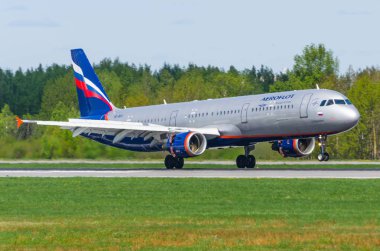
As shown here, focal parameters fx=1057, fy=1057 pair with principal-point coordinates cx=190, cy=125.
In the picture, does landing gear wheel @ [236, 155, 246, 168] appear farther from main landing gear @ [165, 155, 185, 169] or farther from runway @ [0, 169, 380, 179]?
runway @ [0, 169, 380, 179]

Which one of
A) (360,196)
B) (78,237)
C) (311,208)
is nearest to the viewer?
(78,237)

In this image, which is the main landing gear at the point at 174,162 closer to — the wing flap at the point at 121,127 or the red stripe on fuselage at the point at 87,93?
the wing flap at the point at 121,127

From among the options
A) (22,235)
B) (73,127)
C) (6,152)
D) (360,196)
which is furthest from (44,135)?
(22,235)

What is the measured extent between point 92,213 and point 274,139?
90.6 feet

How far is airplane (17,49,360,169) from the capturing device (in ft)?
175

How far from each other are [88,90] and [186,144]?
15.1 meters

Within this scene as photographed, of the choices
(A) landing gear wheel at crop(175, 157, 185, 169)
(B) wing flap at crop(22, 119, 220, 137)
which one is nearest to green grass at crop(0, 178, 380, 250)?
(B) wing flap at crop(22, 119, 220, 137)

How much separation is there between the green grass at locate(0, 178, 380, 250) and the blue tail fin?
25825 mm

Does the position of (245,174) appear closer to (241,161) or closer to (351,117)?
(351,117)

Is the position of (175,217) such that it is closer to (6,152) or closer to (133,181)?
(133,181)

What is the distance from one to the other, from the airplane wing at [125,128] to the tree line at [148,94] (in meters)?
8.67

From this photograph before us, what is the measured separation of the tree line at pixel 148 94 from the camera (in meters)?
72.9

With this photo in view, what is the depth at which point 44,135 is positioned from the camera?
7562 cm

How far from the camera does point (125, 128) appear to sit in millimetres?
58781
